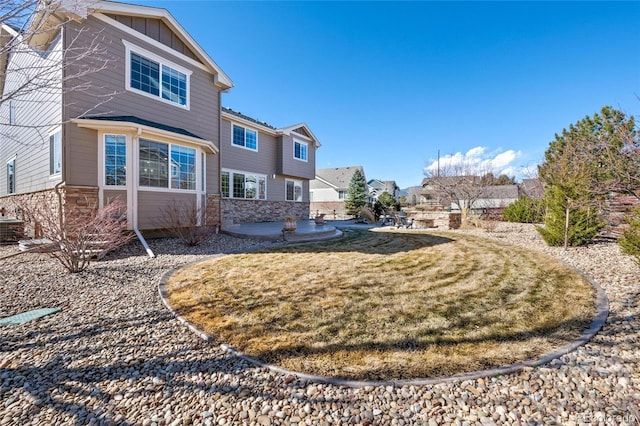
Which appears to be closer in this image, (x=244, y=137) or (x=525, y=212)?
A: (x=244, y=137)

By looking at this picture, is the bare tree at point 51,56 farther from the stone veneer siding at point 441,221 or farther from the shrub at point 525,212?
the shrub at point 525,212

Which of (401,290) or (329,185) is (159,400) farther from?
(329,185)

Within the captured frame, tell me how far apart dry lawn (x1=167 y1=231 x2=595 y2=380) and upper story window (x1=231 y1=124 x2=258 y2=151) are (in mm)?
9731

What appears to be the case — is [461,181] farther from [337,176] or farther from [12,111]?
[12,111]

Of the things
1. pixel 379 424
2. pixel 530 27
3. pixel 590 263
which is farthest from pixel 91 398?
pixel 530 27

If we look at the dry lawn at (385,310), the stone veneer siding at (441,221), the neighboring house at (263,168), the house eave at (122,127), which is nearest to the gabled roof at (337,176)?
the neighboring house at (263,168)

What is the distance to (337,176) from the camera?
43.1 m

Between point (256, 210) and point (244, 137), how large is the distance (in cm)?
435

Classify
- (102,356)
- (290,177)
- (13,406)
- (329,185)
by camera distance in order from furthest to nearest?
(329,185) → (290,177) → (102,356) → (13,406)

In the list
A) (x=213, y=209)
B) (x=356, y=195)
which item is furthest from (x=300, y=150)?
(x=356, y=195)

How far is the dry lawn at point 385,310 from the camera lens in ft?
9.31

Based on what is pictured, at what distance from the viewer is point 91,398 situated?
2262 mm

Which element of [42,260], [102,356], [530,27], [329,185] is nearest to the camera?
[102,356]

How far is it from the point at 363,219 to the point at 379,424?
66.9ft
